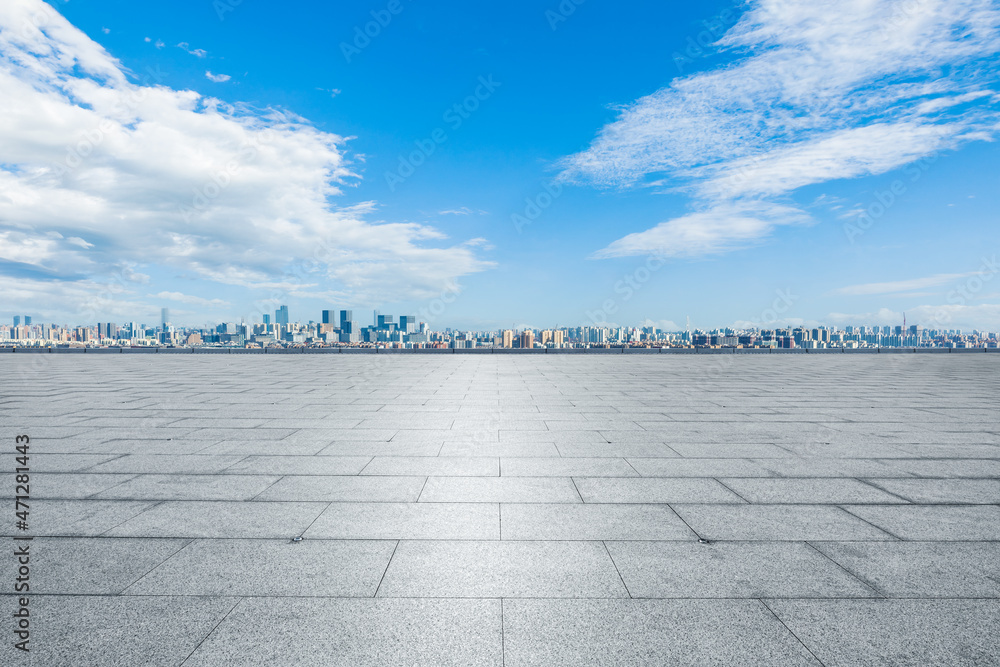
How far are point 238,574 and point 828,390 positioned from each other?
18.6m

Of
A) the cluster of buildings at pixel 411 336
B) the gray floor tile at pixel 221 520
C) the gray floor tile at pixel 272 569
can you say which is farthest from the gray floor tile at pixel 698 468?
the cluster of buildings at pixel 411 336

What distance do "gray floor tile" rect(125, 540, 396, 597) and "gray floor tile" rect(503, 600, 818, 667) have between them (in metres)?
1.37

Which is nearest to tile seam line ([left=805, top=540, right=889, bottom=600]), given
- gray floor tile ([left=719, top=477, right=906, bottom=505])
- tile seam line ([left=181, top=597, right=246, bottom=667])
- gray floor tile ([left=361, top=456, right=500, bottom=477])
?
gray floor tile ([left=719, top=477, right=906, bottom=505])

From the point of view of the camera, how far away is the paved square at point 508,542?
344cm

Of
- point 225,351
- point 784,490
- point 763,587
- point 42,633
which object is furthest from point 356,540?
point 225,351

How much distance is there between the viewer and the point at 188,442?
9.20 meters

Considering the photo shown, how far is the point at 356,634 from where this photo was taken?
3.49 meters

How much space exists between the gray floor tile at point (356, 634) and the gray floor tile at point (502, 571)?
0.23 m

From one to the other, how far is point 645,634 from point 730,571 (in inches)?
52.0

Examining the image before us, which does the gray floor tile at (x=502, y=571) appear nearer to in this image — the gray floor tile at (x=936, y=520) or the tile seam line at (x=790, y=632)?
the tile seam line at (x=790, y=632)

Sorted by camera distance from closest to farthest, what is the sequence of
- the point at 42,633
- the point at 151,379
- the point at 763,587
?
the point at 42,633 → the point at 763,587 → the point at 151,379

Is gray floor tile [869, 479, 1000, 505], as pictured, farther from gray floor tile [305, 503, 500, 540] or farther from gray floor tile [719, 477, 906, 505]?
gray floor tile [305, 503, 500, 540]

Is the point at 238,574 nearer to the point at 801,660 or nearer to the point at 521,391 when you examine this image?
the point at 801,660

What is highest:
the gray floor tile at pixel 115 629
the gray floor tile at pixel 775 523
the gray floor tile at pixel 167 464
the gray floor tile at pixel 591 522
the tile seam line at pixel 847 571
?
the gray floor tile at pixel 167 464
